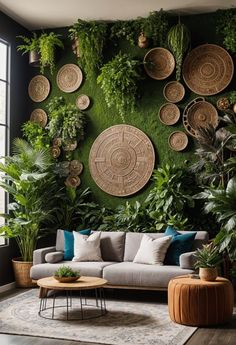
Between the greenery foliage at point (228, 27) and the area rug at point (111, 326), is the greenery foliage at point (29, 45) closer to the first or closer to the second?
the greenery foliage at point (228, 27)

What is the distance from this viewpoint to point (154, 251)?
6105 millimetres

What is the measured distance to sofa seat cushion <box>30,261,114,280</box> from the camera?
19.8 ft

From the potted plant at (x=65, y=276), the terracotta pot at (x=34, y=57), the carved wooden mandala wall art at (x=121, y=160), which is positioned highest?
the terracotta pot at (x=34, y=57)

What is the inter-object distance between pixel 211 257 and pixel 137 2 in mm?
3503

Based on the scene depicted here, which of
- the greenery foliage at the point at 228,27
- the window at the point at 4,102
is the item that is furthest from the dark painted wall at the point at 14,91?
the greenery foliage at the point at 228,27

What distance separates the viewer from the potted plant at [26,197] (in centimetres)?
682

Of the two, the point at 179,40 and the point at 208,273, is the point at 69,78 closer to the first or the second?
the point at 179,40

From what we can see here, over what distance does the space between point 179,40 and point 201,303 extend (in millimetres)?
3644

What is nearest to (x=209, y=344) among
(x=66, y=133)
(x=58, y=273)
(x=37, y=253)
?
(x=58, y=273)

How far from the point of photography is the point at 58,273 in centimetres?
524

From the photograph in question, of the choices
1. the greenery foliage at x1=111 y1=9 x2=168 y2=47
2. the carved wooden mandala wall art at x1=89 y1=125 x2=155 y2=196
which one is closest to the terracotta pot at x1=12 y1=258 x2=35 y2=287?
the carved wooden mandala wall art at x1=89 y1=125 x2=155 y2=196

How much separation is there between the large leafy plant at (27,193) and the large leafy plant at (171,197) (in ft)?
4.68

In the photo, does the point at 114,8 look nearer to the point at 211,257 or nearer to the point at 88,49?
the point at 88,49

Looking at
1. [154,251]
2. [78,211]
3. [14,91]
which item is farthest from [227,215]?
[14,91]
